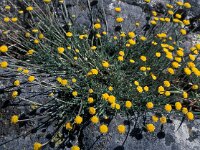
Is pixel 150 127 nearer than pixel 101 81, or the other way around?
pixel 150 127

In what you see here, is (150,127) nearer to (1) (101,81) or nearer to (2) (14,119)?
(1) (101,81)

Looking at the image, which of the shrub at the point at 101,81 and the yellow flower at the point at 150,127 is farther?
the shrub at the point at 101,81

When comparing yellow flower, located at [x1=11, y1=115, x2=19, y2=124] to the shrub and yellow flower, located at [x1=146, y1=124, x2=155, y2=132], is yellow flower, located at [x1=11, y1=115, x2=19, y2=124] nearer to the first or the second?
the shrub

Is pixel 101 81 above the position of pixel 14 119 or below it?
below

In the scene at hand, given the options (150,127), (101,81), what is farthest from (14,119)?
(150,127)

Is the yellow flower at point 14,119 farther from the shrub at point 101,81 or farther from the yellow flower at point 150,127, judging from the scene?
the yellow flower at point 150,127

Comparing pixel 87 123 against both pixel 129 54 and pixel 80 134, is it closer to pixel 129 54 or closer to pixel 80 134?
pixel 80 134

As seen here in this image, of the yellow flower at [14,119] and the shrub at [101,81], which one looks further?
the shrub at [101,81]

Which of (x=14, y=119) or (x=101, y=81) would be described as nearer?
(x=14, y=119)

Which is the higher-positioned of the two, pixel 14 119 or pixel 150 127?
pixel 14 119

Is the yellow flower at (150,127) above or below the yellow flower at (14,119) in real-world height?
below


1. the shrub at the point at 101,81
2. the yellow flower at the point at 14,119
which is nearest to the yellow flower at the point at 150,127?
the shrub at the point at 101,81

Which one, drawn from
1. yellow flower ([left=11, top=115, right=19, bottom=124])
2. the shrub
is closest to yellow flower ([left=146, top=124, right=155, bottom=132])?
the shrub
